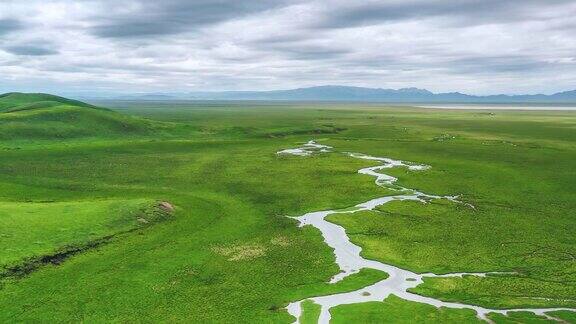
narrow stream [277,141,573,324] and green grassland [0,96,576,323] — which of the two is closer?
narrow stream [277,141,573,324]

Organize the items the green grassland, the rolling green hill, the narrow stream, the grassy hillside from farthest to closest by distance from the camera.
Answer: the rolling green hill → the grassy hillside → the green grassland → the narrow stream

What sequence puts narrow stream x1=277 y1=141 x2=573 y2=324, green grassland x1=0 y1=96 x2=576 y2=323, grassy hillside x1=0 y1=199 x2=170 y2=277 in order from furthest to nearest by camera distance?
grassy hillside x1=0 y1=199 x2=170 y2=277
green grassland x1=0 y1=96 x2=576 y2=323
narrow stream x1=277 y1=141 x2=573 y2=324

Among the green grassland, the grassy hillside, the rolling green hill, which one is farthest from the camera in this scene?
the rolling green hill

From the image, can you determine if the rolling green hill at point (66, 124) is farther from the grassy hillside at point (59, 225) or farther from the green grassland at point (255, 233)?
the grassy hillside at point (59, 225)

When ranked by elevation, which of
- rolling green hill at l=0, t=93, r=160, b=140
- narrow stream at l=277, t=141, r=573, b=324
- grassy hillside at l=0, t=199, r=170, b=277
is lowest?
narrow stream at l=277, t=141, r=573, b=324

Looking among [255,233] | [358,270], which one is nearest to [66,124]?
[255,233]

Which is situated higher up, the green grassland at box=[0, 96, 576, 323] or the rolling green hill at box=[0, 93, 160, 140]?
the rolling green hill at box=[0, 93, 160, 140]

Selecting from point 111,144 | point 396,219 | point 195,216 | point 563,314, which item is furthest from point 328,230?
point 111,144

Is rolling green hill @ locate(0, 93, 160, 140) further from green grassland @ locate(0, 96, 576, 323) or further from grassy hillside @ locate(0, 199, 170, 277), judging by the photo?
grassy hillside @ locate(0, 199, 170, 277)

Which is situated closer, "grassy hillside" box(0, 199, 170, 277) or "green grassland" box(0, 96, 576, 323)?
"green grassland" box(0, 96, 576, 323)

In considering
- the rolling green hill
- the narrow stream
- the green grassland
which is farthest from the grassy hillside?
the rolling green hill
